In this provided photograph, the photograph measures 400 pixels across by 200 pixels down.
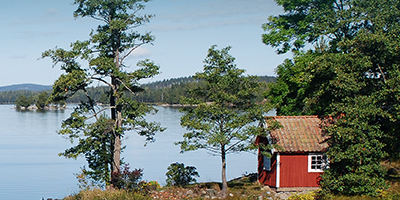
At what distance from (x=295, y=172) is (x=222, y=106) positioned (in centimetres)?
560

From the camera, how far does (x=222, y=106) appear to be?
23.2 m

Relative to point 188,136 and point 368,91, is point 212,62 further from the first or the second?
point 368,91

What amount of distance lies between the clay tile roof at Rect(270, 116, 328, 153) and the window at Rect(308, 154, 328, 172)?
0.43m

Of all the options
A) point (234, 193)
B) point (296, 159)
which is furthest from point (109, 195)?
point (296, 159)

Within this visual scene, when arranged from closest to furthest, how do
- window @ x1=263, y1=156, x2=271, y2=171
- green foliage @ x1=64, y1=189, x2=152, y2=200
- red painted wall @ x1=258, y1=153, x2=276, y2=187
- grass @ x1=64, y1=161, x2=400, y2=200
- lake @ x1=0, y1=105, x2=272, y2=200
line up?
green foliage @ x1=64, y1=189, x2=152, y2=200 < grass @ x1=64, y1=161, x2=400, y2=200 < red painted wall @ x1=258, y1=153, x2=276, y2=187 < window @ x1=263, y1=156, x2=271, y2=171 < lake @ x1=0, y1=105, x2=272, y2=200

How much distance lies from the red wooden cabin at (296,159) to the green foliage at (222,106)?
2.08 m

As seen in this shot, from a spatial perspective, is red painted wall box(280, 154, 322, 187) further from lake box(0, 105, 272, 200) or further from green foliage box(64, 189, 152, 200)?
lake box(0, 105, 272, 200)

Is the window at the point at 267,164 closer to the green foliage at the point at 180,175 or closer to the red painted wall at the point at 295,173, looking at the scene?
the red painted wall at the point at 295,173

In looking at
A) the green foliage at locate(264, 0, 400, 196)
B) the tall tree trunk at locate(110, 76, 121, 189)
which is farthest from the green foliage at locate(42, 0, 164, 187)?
the green foliage at locate(264, 0, 400, 196)

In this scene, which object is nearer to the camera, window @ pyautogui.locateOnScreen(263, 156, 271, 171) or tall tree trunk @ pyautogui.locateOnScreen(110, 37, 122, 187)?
window @ pyautogui.locateOnScreen(263, 156, 271, 171)

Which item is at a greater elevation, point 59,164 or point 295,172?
point 295,172

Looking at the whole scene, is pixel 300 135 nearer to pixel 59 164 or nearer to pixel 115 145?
pixel 115 145

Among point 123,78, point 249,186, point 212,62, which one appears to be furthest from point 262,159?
point 123,78

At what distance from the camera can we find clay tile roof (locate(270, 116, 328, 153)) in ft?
80.9
